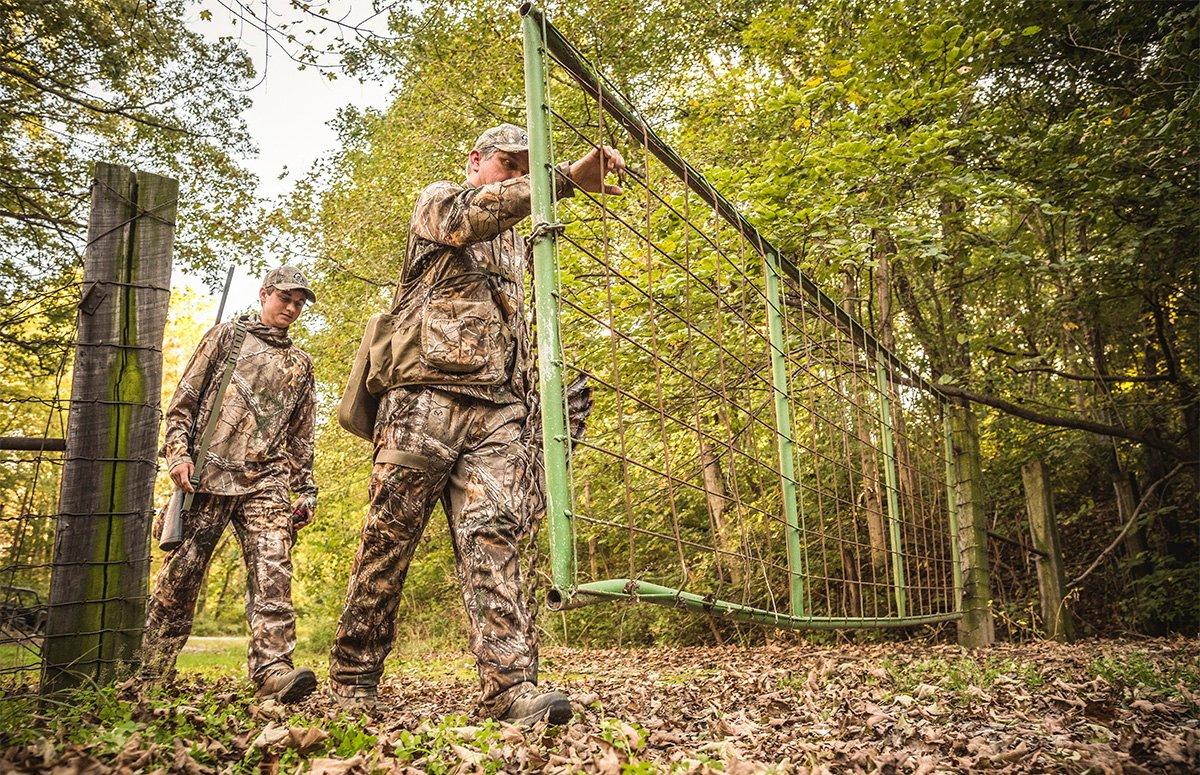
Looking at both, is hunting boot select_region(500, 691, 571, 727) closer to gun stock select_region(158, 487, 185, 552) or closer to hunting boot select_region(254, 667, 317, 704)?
hunting boot select_region(254, 667, 317, 704)

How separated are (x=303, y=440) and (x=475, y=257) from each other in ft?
6.58

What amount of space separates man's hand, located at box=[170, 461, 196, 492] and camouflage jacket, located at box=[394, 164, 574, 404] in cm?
154

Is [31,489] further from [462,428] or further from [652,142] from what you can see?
[652,142]

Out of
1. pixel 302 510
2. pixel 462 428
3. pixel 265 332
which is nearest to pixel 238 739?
pixel 462 428

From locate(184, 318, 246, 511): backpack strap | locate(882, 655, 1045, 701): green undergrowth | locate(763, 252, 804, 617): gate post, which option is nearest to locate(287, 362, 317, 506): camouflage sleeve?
locate(184, 318, 246, 511): backpack strap

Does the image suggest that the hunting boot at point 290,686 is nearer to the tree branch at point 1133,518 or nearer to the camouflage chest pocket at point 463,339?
the camouflage chest pocket at point 463,339

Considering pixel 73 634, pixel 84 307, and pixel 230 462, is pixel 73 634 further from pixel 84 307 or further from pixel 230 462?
pixel 84 307

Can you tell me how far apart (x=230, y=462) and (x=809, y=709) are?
9.91 ft

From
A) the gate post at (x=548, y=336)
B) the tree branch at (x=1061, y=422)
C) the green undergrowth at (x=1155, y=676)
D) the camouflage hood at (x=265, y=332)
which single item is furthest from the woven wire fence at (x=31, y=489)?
the tree branch at (x=1061, y=422)

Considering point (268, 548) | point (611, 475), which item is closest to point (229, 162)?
A: point (611, 475)

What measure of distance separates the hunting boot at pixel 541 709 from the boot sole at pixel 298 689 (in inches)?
45.3

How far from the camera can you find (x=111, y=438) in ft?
11.9

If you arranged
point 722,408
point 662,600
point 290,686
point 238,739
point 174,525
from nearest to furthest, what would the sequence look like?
1. point 238,739
2. point 662,600
3. point 290,686
4. point 174,525
5. point 722,408

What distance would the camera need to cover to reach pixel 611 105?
3453 mm
